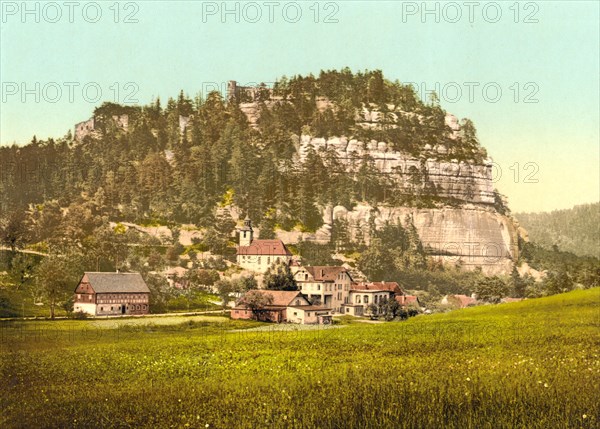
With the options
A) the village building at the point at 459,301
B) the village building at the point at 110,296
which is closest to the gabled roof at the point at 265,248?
the village building at the point at 459,301

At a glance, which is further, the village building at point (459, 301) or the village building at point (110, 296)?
the village building at point (459, 301)

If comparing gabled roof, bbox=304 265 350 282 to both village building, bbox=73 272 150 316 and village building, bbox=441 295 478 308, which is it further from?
village building, bbox=441 295 478 308

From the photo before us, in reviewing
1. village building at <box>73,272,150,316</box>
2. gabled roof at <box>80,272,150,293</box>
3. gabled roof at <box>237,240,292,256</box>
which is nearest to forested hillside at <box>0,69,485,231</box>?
gabled roof at <box>237,240,292,256</box>

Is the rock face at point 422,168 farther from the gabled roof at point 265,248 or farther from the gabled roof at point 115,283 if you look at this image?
the gabled roof at point 115,283

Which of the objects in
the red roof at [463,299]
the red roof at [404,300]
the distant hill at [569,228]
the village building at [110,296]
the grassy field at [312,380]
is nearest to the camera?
the grassy field at [312,380]

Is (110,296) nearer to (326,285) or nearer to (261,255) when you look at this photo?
(326,285)

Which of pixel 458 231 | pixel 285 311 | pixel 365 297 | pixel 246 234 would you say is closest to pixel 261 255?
pixel 246 234

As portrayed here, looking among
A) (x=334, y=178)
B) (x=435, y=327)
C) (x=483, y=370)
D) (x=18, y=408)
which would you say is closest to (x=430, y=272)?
(x=334, y=178)
